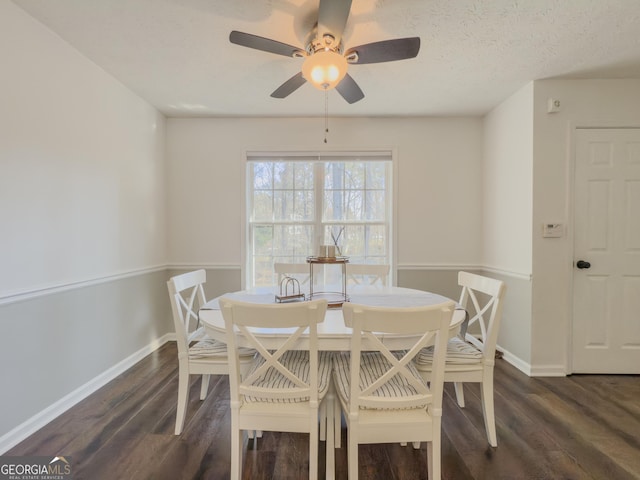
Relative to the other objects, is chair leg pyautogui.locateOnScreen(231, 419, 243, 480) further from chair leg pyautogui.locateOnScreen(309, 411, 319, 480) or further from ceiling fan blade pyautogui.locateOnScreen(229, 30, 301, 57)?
ceiling fan blade pyautogui.locateOnScreen(229, 30, 301, 57)

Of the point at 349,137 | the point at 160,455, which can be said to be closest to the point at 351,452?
the point at 160,455

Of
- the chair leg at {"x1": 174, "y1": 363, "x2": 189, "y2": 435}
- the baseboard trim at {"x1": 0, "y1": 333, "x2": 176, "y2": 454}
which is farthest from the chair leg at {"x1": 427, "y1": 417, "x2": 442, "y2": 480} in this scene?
the baseboard trim at {"x1": 0, "y1": 333, "x2": 176, "y2": 454}

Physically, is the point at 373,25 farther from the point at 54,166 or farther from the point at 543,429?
the point at 543,429

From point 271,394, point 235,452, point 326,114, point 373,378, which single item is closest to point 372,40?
point 326,114

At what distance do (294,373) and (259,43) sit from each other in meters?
1.74

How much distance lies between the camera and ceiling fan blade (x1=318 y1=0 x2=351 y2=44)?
57.4 inches

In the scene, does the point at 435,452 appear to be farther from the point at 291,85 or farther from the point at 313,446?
the point at 291,85

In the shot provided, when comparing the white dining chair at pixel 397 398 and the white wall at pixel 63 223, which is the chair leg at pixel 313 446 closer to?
the white dining chair at pixel 397 398

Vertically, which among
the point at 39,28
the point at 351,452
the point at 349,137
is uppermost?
the point at 39,28

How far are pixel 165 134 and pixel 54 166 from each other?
Result: 1527 mm

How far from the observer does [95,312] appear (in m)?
2.45

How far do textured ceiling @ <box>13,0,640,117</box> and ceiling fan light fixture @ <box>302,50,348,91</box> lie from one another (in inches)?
13.4

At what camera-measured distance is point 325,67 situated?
1687 millimetres

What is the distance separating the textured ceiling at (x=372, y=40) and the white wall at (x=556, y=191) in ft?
0.46
